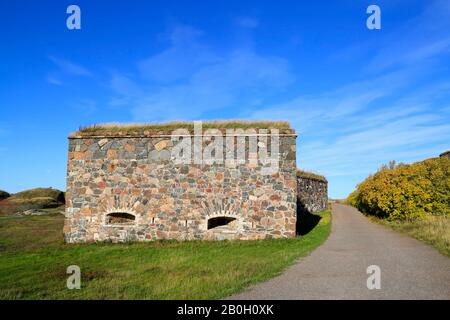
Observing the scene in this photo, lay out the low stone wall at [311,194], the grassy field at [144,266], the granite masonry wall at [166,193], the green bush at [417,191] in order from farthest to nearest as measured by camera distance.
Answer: the low stone wall at [311,194] < the green bush at [417,191] < the granite masonry wall at [166,193] < the grassy field at [144,266]

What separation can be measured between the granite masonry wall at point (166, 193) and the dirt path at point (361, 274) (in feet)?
9.68

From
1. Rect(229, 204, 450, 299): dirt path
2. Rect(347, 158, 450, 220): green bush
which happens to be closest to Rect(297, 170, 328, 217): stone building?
Rect(347, 158, 450, 220): green bush

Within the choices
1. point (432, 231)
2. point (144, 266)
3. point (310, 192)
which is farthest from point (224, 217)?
point (310, 192)

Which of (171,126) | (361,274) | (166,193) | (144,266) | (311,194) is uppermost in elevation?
(171,126)

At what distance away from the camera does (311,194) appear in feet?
84.3

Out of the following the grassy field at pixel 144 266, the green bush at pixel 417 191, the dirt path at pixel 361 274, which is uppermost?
the green bush at pixel 417 191

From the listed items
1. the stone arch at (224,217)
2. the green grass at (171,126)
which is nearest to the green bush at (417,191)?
the green grass at (171,126)

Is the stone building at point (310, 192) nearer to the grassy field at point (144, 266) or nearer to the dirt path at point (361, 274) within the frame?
the grassy field at point (144, 266)

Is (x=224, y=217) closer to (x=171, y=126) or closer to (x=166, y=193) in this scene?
(x=166, y=193)

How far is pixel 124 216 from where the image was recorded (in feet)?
45.3

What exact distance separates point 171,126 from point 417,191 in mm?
11948

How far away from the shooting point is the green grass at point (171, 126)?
44.1 feet

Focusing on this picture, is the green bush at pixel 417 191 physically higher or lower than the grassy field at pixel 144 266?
higher

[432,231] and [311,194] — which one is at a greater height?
[311,194]
